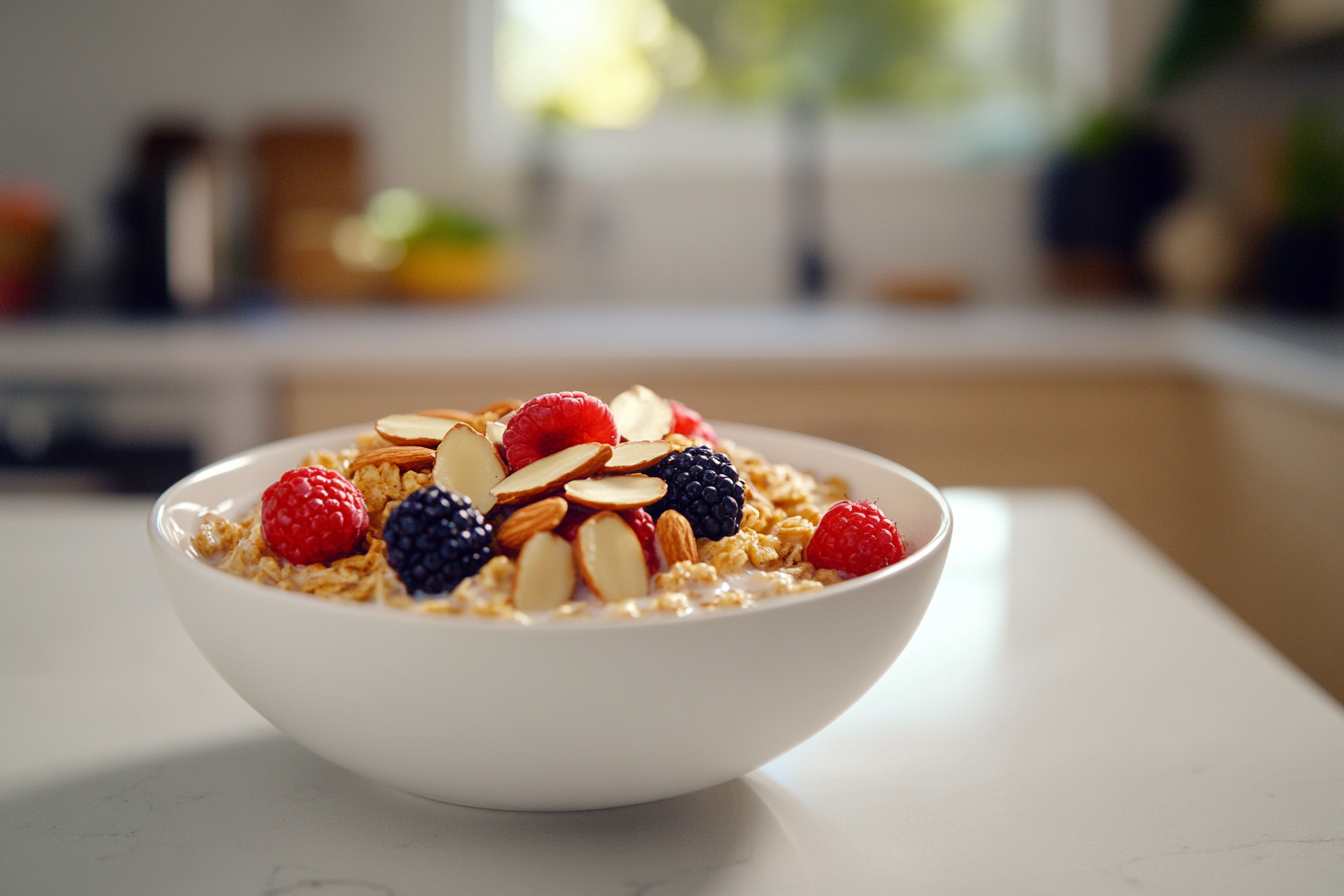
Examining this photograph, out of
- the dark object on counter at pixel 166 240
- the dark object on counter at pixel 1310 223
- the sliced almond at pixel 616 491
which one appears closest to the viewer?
the sliced almond at pixel 616 491

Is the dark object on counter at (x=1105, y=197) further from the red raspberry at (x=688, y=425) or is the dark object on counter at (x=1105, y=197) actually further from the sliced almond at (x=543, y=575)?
the sliced almond at (x=543, y=575)

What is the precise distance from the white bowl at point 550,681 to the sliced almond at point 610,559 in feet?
0.21

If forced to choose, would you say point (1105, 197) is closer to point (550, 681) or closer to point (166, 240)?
point (166, 240)

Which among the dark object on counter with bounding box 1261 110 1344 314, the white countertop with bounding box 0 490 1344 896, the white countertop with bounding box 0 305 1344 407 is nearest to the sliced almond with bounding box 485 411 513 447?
the white countertop with bounding box 0 490 1344 896

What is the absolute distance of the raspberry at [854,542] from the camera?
73 centimetres

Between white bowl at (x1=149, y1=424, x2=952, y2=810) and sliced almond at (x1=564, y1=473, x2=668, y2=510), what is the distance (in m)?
0.11

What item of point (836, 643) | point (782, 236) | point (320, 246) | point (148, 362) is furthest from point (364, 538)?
point (782, 236)

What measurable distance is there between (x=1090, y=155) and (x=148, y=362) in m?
1.91

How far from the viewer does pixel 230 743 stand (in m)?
0.78

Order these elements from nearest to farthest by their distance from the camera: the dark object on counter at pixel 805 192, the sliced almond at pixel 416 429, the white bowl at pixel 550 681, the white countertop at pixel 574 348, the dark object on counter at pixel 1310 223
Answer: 1. the white bowl at pixel 550 681
2. the sliced almond at pixel 416 429
3. the white countertop at pixel 574 348
4. the dark object on counter at pixel 1310 223
5. the dark object on counter at pixel 805 192

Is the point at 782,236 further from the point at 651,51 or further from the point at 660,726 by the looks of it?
the point at 660,726

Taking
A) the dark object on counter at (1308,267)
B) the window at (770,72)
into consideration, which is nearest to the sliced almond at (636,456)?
the dark object on counter at (1308,267)

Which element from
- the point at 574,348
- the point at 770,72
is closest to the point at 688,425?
the point at 574,348

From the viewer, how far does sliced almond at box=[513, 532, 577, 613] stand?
66cm
